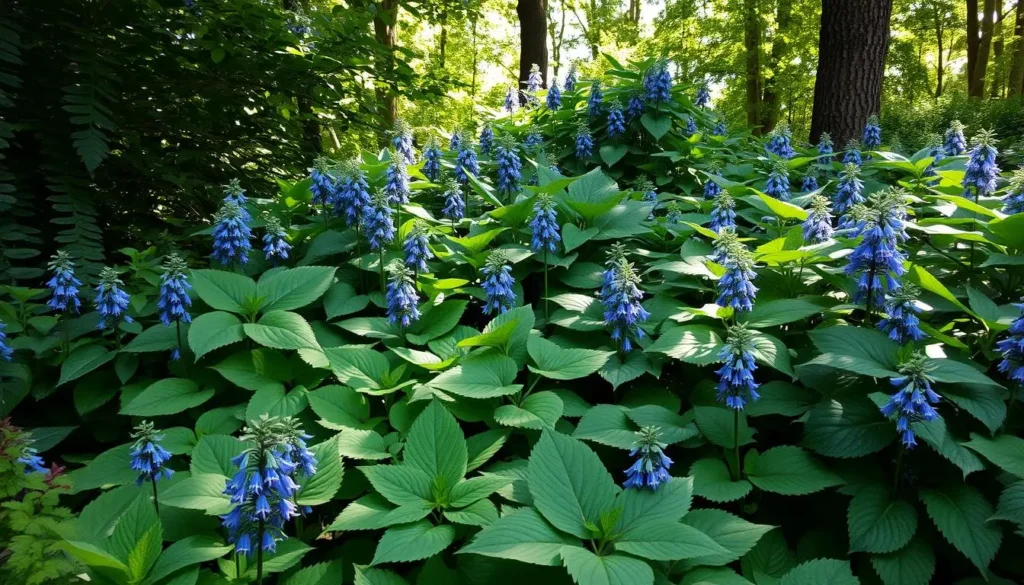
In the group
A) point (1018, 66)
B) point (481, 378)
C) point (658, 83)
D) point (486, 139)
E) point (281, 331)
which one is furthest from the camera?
point (1018, 66)

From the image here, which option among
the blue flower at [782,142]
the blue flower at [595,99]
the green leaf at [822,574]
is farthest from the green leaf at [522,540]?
the blue flower at [782,142]

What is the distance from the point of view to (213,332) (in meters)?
2.88

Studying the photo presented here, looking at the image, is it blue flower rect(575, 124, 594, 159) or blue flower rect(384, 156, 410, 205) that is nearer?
blue flower rect(384, 156, 410, 205)

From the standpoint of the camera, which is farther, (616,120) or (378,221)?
(616,120)

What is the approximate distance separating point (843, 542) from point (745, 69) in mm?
17654

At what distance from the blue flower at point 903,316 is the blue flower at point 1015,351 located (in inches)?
11.1

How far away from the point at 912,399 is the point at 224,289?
323cm

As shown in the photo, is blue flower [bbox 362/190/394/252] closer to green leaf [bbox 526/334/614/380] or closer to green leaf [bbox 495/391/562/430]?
green leaf [bbox 526/334/614/380]

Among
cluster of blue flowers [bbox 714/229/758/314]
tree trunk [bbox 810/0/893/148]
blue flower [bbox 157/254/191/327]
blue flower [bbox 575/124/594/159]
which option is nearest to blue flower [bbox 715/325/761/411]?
cluster of blue flowers [bbox 714/229/758/314]

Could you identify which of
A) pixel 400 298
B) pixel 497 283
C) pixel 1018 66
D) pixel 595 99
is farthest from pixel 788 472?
pixel 1018 66

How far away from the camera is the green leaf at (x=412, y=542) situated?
2012mm

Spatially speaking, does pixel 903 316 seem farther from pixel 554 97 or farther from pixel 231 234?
pixel 554 97

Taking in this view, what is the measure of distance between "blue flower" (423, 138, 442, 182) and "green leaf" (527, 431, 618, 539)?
2883mm

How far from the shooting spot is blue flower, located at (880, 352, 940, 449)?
2.11 metres
